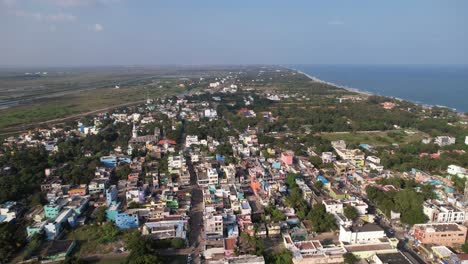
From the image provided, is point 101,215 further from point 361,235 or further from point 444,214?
point 444,214

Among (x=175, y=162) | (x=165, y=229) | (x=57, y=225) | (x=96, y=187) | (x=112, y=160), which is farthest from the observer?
(x=112, y=160)

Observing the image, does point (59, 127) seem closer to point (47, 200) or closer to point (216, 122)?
point (216, 122)

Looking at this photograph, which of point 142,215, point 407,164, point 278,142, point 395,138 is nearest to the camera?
point 142,215

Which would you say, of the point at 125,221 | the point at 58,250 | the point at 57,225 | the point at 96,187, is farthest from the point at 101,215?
the point at 96,187

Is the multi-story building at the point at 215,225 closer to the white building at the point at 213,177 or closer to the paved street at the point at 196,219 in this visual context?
the paved street at the point at 196,219

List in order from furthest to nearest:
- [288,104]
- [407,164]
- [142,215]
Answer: [288,104] → [407,164] → [142,215]

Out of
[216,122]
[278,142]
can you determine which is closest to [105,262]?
[278,142]

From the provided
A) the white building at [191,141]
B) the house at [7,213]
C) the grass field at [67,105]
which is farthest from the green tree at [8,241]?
the grass field at [67,105]
